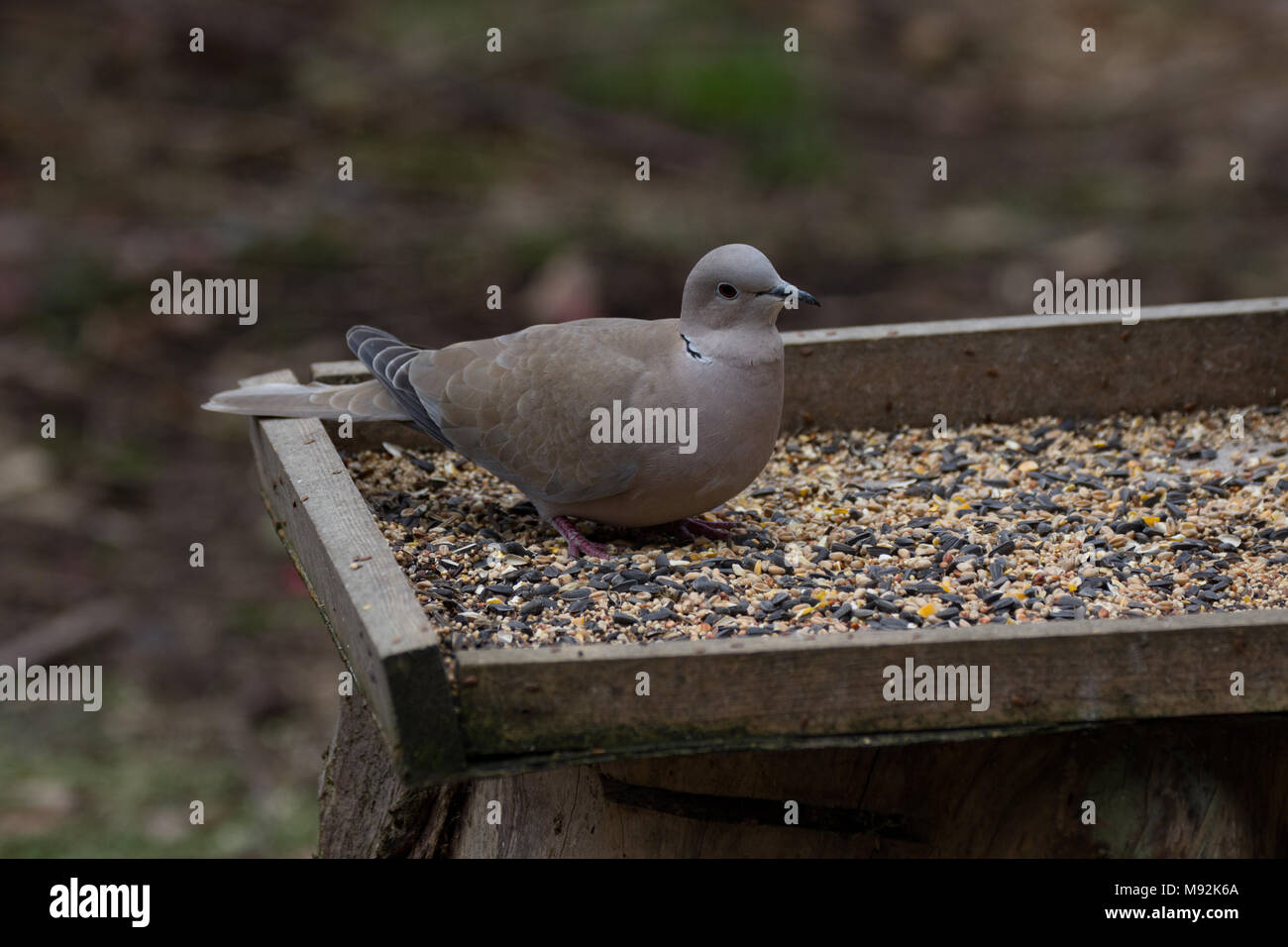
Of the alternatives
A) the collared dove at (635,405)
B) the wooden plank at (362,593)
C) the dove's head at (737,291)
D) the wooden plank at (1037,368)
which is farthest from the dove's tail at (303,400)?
the wooden plank at (1037,368)

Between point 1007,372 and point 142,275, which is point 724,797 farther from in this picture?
point 142,275

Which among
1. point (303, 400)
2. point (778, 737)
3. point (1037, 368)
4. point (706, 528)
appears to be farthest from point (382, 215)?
point (778, 737)

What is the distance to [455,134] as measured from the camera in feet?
28.0

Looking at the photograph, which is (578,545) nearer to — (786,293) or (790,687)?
(786,293)

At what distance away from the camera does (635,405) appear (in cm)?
311

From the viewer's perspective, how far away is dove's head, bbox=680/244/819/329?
3.08 meters

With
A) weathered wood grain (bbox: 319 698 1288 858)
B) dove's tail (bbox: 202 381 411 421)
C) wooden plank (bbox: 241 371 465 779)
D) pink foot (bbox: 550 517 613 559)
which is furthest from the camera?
dove's tail (bbox: 202 381 411 421)

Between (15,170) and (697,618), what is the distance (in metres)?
6.37

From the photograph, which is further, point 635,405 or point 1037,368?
point 1037,368

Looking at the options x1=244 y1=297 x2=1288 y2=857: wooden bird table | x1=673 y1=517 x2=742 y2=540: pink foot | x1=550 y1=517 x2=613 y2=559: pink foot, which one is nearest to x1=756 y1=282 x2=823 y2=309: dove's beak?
x1=673 y1=517 x2=742 y2=540: pink foot

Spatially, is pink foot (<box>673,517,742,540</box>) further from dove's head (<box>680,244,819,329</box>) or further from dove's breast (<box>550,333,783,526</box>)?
dove's head (<box>680,244,819,329</box>)

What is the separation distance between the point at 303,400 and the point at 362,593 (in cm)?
118

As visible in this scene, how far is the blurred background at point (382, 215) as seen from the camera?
527 cm

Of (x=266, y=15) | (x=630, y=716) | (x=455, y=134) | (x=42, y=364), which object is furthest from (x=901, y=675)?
(x=266, y=15)
